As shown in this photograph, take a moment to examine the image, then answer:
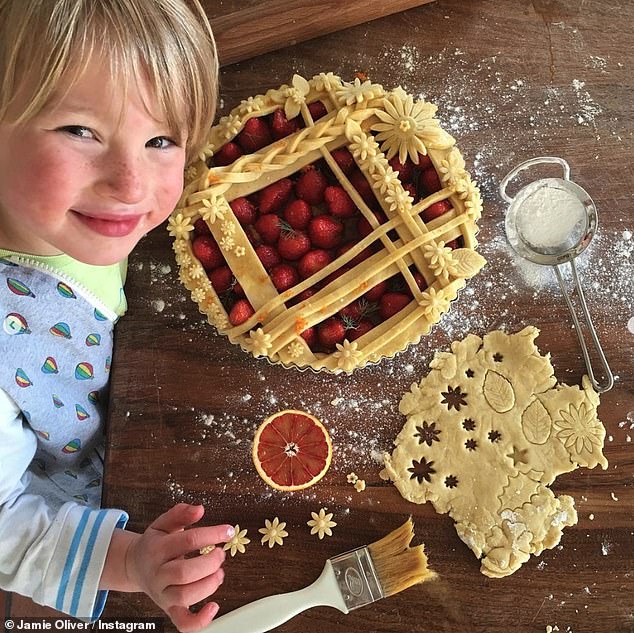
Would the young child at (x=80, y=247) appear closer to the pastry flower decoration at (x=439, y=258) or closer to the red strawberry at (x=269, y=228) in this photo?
the red strawberry at (x=269, y=228)

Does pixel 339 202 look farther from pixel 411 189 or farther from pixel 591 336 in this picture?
pixel 591 336

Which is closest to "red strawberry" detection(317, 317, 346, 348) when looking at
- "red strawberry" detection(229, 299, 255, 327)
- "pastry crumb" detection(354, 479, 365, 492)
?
"red strawberry" detection(229, 299, 255, 327)

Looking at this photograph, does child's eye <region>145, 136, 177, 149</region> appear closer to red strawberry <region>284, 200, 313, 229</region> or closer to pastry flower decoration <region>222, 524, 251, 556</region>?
red strawberry <region>284, 200, 313, 229</region>

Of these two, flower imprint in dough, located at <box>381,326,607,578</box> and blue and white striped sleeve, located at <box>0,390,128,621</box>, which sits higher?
→ blue and white striped sleeve, located at <box>0,390,128,621</box>

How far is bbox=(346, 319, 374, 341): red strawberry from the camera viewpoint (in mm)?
977

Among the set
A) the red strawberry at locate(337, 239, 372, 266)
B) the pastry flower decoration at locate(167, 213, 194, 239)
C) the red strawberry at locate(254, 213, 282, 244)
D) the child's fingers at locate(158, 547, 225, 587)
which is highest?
the pastry flower decoration at locate(167, 213, 194, 239)

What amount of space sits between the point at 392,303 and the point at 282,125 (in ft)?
1.07

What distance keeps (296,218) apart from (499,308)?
35 centimetres

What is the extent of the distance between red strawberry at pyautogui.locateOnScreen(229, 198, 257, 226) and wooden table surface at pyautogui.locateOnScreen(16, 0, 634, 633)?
0.16 metres

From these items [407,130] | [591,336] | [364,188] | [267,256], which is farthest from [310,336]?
[591,336]

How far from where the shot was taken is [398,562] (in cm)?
95

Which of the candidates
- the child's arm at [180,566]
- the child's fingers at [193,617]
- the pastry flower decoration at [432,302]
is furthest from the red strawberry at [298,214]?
the child's fingers at [193,617]

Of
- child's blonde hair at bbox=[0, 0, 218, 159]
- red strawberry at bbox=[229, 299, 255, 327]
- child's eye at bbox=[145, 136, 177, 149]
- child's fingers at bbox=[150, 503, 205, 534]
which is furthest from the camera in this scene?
red strawberry at bbox=[229, 299, 255, 327]

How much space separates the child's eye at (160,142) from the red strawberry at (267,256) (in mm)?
247
